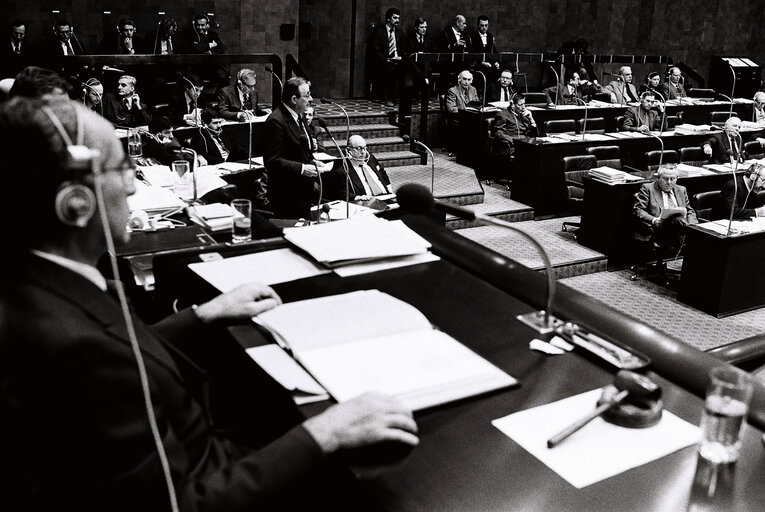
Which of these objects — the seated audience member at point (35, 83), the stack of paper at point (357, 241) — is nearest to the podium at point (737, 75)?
the seated audience member at point (35, 83)

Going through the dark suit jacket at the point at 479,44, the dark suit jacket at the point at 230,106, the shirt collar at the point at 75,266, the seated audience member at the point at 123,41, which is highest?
the dark suit jacket at the point at 479,44

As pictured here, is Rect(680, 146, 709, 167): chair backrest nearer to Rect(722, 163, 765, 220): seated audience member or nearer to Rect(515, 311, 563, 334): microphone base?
Rect(722, 163, 765, 220): seated audience member

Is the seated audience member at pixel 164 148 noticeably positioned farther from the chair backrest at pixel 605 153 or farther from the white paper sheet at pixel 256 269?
the chair backrest at pixel 605 153

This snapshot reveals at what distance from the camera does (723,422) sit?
4.09 feet

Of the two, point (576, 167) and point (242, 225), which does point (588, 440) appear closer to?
point (242, 225)

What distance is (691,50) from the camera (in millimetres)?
16344

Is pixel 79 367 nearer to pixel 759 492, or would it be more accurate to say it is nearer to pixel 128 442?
pixel 128 442

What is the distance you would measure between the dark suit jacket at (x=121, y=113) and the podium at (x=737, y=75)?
12.0 metres

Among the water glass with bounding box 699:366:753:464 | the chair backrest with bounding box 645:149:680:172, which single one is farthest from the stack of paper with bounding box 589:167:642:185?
the water glass with bounding box 699:366:753:464

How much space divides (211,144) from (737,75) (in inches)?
504

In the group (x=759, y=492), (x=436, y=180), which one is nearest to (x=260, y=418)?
(x=759, y=492)

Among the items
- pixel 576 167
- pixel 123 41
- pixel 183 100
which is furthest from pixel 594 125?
pixel 123 41

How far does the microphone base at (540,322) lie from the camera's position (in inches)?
65.9

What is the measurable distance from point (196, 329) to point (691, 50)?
55.4ft
